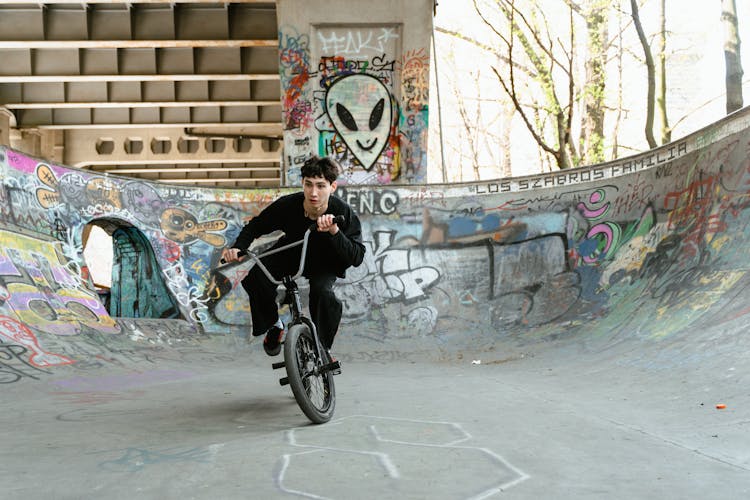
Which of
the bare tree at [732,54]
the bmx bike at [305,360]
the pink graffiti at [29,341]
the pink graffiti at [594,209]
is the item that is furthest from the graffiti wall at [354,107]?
the bmx bike at [305,360]

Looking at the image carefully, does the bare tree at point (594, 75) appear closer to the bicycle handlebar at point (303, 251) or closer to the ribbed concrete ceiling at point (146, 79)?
the ribbed concrete ceiling at point (146, 79)

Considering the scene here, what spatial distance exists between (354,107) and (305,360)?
44.9 feet

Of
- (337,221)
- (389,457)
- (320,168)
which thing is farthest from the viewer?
(320,168)

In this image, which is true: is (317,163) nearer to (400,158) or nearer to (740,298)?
(740,298)

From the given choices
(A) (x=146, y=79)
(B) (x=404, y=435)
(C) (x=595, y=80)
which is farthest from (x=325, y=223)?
(A) (x=146, y=79)

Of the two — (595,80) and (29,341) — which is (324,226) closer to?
(29,341)

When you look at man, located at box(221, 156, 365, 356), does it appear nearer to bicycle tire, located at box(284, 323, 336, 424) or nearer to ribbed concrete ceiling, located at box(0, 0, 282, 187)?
bicycle tire, located at box(284, 323, 336, 424)

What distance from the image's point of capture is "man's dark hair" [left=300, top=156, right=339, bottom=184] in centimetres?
578

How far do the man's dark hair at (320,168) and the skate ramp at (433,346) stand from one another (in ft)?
6.17

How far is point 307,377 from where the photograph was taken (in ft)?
17.8

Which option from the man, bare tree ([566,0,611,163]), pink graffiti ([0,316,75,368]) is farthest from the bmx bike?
bare tree ([566,0,611,163])

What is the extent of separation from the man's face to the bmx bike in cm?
22

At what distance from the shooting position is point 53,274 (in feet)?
37.2

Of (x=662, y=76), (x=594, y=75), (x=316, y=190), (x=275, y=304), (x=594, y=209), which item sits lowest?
(x=275, y=304)
